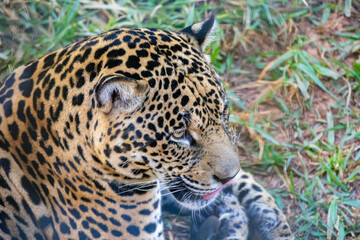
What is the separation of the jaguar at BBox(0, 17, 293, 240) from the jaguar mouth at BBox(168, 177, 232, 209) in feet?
0.03

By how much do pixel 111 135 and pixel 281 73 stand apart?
3051mm

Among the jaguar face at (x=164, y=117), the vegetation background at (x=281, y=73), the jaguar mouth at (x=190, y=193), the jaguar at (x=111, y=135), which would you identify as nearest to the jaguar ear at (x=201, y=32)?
the jaguar at (x=111, y=135)

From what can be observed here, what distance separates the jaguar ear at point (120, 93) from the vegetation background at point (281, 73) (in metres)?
1.82

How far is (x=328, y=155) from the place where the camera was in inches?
194

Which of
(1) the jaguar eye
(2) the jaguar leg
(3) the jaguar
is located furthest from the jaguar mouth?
(2) the jaguar leg

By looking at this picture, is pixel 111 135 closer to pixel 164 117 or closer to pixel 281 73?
pixel 164 117

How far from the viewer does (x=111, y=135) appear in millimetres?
2959

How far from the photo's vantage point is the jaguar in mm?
2955

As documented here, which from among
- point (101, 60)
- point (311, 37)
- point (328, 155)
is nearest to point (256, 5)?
point (311, 37)

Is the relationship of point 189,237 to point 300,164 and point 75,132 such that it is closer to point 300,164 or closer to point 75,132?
point 300,164

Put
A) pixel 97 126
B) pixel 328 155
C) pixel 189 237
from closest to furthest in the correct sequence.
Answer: pixel 97 126 → pixel 189 237 → pixel 328 155

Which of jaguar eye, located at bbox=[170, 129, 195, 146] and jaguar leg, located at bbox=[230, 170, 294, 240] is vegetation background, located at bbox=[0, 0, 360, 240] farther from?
jaguar eye, located at bbox=[170, 129, 195, 146]

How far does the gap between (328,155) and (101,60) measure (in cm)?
284

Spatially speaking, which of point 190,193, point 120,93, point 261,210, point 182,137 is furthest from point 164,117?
point 261,210
